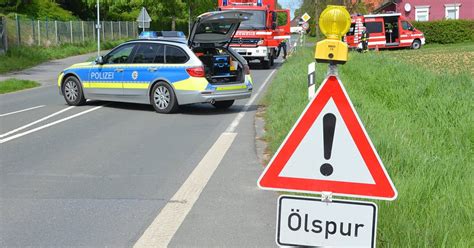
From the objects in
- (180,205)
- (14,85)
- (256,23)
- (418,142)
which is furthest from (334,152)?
(256,23)

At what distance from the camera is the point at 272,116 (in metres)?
10.5

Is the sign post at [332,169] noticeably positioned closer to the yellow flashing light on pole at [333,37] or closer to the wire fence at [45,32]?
the yellow flashing light on pole at [333,37]

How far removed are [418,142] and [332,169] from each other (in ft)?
15.5

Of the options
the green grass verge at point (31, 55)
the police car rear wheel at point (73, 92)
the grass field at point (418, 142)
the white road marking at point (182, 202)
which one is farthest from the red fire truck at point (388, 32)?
the white road marking at point (182, 202)

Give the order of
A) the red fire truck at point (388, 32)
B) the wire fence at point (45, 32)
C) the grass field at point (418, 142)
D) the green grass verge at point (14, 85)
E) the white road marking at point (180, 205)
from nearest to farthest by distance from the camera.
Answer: the grass field at point (418, 142), the white road marking at point (180, 205), the green grass verge at point (14, 85), the wire fence at point (45, 32), the red fire truck at point (388, 32)

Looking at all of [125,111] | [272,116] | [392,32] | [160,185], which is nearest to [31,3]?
[392,32]

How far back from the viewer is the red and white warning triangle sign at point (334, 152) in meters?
3.18

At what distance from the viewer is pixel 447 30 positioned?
1914 inches

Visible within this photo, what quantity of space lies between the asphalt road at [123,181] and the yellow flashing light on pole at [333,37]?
6.74ft

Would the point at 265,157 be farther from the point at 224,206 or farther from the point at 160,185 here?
the point at 224,206

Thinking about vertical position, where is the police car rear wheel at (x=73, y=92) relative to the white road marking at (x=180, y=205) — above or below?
above

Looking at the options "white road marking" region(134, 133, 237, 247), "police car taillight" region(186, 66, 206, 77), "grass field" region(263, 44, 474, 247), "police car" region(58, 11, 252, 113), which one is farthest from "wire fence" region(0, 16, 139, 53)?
"white road marking" region(134, 133, 237, 247)

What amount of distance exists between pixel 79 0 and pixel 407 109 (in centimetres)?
5097

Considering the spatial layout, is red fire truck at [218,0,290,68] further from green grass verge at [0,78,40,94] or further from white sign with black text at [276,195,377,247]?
white sign with black text at [276,195,377,247]
